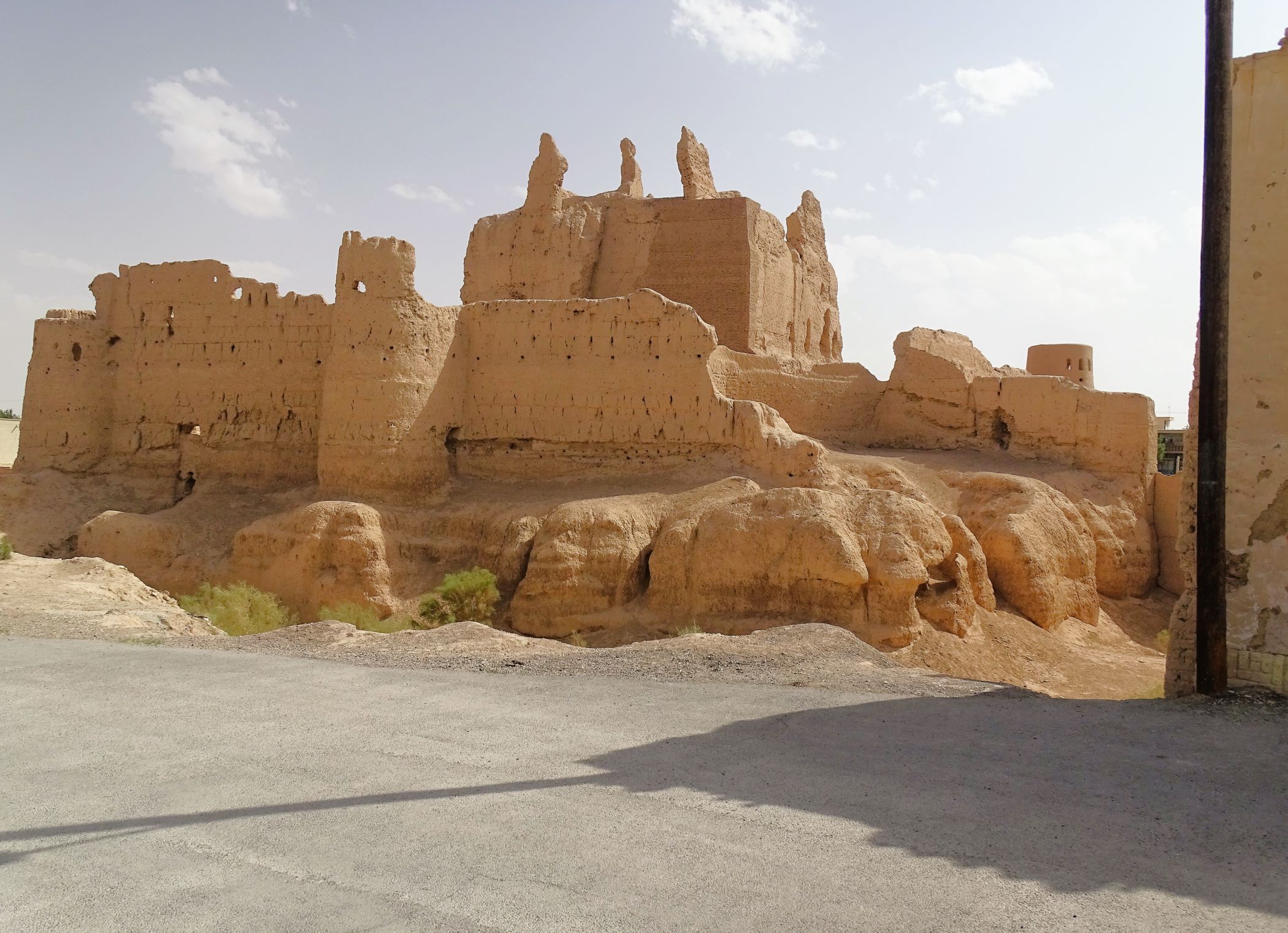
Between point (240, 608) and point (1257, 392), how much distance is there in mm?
14576

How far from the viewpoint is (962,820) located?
15.8ft

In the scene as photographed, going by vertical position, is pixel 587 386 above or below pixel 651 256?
below

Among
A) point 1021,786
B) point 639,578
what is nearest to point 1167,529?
point 639,578

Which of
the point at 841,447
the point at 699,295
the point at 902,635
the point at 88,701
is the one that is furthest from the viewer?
the point at 699,295

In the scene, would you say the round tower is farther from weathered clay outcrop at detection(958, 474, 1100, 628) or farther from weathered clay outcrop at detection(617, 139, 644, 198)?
weathered clay outcrop at detection(617, 139, 644, 198)

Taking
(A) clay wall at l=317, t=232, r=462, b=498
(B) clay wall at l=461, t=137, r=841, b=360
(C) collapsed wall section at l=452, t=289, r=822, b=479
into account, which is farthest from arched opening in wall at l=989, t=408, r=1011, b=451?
(A) clay wall at l=317, t=232, r=462, b=498

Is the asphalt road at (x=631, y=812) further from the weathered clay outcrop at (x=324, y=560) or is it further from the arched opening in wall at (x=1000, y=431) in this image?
the arched opening in wall at (x=1000, y=431)

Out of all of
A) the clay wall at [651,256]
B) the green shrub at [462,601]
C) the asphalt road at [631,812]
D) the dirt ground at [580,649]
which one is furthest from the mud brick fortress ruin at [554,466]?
the asphalt road at [631,812]

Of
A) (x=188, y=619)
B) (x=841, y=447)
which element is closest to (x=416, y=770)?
(x=188, y=619)

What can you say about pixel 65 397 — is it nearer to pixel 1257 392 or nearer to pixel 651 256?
pixel 651 256

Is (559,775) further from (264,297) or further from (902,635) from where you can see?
(264,297)

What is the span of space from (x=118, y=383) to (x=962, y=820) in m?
21.3

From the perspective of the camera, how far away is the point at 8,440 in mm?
55969

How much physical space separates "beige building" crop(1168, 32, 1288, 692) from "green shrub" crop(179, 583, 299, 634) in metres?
13.5
